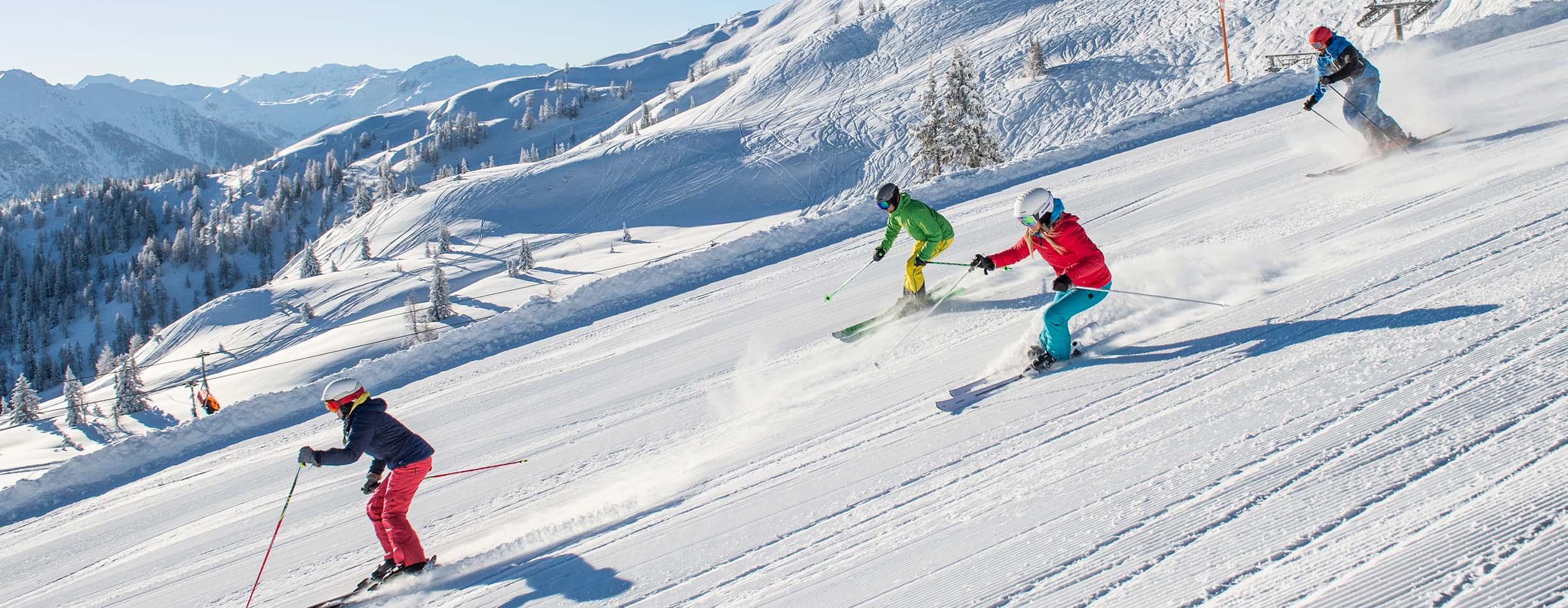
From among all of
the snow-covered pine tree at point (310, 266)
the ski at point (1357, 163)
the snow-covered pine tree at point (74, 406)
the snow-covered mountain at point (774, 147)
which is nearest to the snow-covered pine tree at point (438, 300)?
the snow-covered mountain at point (774, 147)

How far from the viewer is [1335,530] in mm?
3908

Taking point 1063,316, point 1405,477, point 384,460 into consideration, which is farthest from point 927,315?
point 384,460

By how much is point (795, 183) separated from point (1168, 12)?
33401mm

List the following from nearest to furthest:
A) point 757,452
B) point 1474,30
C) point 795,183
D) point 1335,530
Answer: point 1335,530 < point 757,452 < point 1474,30 < point 795,183

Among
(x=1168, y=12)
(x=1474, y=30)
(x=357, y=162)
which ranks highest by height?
(x=357, y=162)

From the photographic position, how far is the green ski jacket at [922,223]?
8.22 meters

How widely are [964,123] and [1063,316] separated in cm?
2778

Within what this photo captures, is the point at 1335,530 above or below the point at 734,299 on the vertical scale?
below

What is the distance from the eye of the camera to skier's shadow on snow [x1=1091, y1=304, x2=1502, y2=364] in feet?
19.2

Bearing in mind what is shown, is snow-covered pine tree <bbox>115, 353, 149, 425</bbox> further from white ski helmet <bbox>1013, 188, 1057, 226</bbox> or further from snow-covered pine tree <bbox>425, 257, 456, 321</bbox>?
white ski helmet <bbox>1013, 188, 1057, 226</bbox>

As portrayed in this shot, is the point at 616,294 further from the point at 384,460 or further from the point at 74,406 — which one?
the point at 74,406

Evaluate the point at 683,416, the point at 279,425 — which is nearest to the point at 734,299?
the point at 683,416

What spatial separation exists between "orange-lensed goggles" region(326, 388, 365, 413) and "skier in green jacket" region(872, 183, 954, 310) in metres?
4.74

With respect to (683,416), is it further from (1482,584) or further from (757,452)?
(1482,584)
